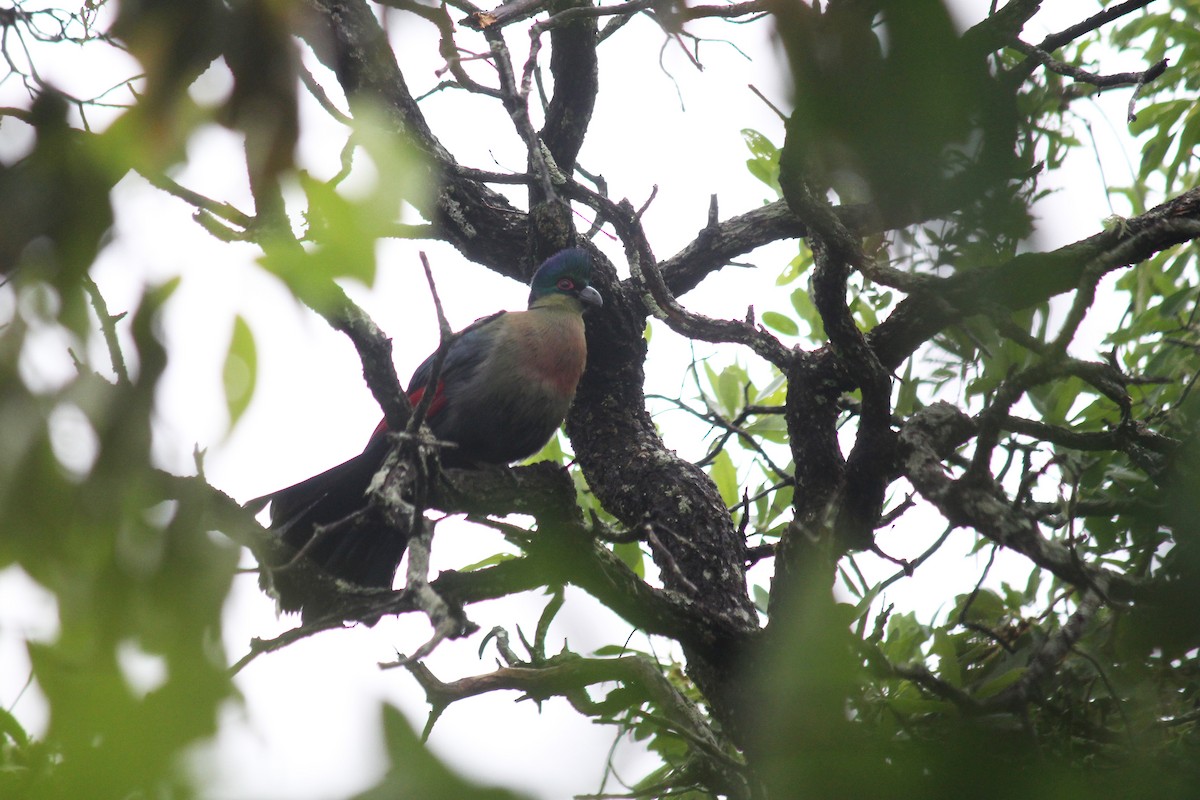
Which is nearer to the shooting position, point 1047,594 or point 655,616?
point 655,616

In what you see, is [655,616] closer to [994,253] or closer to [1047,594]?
[1047,594]

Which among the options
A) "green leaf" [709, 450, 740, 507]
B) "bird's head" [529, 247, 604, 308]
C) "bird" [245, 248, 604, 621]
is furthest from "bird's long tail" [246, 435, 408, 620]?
"green leaf" [709, 450, 740, 507]

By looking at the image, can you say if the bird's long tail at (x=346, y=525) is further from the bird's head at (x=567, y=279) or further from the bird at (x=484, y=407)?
the bird's head at (x=567, y=279)

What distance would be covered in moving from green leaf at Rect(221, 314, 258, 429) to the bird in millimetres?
2712

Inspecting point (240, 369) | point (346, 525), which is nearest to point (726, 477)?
point (346, 525)

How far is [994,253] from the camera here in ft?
3.44

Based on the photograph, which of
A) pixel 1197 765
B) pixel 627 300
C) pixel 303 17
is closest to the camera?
pixel 1197 765

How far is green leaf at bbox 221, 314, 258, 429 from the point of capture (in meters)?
1.11

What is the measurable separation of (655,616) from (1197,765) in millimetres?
2002

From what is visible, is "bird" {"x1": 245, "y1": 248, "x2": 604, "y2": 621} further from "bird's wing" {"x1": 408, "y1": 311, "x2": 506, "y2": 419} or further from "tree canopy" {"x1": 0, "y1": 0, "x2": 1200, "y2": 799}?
"tree canopy" {"x1": 0, "y1": 0, "x2": 1200, "y2": 799}

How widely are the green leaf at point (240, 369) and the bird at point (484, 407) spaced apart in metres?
2.71

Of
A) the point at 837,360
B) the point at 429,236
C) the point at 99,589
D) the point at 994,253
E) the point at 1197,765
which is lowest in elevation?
the point at 1197,765

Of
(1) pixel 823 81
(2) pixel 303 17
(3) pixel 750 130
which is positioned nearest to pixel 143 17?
(2) pixel 303 17

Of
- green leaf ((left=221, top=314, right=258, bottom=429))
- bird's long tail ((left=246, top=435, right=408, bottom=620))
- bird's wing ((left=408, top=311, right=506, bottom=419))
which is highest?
bird's wing ((left=408, top=311, right=506, bottom=419))
